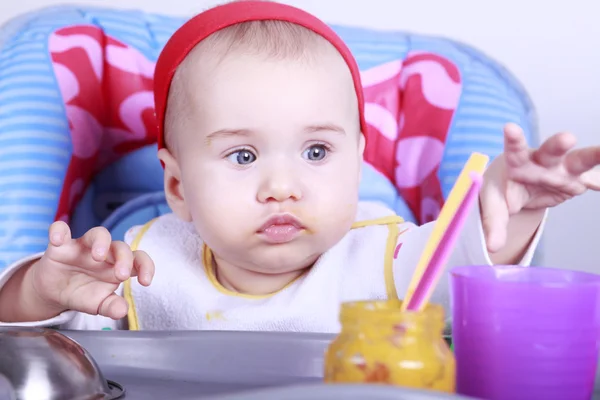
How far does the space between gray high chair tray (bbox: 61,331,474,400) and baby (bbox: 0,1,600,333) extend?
3.2 inches

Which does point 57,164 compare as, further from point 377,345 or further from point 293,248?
point 377,345

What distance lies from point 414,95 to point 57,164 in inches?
21.2

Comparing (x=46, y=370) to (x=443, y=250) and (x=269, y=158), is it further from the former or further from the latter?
(x=269, y=158)

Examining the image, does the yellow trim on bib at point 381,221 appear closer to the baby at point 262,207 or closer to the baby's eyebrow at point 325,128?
the baby at point 262,207

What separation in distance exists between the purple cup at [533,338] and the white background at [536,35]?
1.33 m

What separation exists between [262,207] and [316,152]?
10cm

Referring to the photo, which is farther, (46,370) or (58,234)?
(58,234)

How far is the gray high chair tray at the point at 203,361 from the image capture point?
23.5 inches

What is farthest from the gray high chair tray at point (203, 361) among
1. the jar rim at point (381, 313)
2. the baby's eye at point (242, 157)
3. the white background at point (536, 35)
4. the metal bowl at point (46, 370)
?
the white background at point (536, 35)

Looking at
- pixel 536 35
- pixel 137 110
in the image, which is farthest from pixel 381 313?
pixel 536 35

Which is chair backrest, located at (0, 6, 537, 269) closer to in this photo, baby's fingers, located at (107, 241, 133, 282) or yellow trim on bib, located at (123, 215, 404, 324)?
yellow trim on bib, located at (123, 215, 404, 324)

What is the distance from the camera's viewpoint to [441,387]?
15.7 inches

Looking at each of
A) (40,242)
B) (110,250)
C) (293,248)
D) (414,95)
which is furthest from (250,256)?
(414,95)

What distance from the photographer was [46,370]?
53cm
